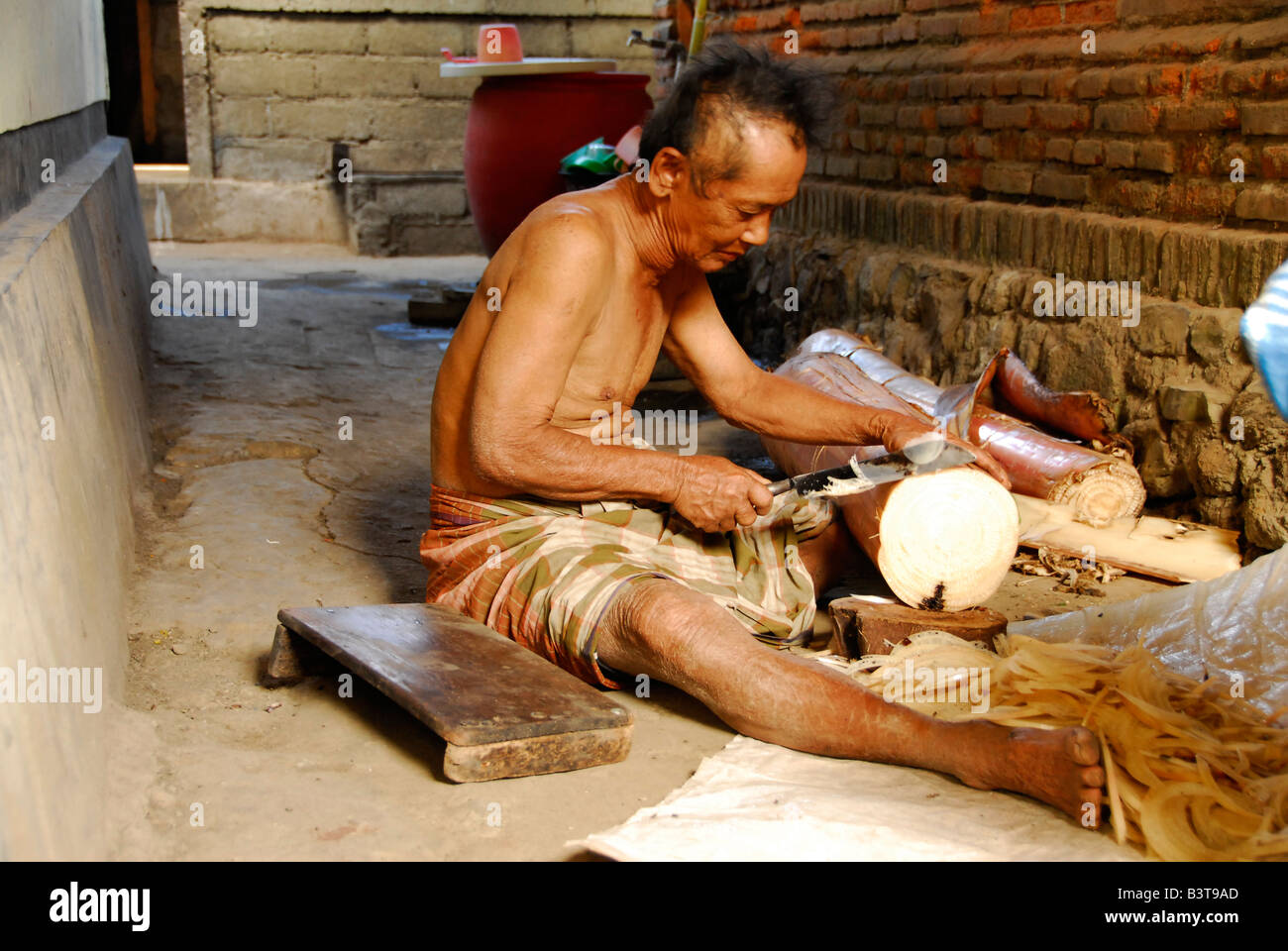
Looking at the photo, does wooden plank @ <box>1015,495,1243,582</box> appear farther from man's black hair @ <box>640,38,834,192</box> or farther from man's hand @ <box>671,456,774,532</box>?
man's black hair @ <box>640,38,834,192</box>

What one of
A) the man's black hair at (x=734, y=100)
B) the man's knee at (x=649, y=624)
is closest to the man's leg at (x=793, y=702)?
the man's knee at (x=649, y=624)

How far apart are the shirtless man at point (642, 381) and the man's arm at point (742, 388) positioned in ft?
0.06

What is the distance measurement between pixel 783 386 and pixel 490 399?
943 millimetres

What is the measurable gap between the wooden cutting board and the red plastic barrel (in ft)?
17.2

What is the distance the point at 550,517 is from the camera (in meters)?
2.80

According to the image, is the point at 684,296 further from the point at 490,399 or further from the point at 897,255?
the point at 897,255

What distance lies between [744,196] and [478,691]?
1.17 m

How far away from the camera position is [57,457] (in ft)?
7.62

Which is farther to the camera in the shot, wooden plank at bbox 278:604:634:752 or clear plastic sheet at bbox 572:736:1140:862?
wooden plank at bbox 278:604:634:752

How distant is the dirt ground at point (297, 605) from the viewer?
2172mm

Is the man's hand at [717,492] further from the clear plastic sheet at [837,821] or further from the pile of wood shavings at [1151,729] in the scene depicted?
the clear plastic sheet at [837,821]

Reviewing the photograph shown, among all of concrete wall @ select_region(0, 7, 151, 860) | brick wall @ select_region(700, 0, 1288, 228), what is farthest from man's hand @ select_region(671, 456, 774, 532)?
brick wall @ select_region(700, 0, 1288, 228)

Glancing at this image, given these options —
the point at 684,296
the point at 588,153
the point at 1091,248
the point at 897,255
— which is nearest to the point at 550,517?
the point at 684,296

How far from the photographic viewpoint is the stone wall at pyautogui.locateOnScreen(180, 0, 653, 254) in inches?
392
